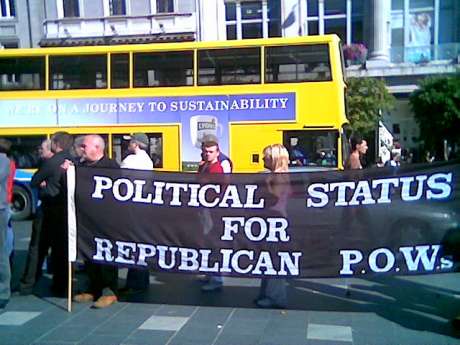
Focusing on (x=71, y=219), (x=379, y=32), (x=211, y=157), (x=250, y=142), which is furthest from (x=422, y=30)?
(x=71, y=219)

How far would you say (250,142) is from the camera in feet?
32.5

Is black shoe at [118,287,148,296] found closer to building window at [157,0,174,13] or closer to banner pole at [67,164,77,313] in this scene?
banner pole at [67,164,77,313]

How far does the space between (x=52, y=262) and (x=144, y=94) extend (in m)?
5.66

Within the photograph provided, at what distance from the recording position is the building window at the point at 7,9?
26.5 meters

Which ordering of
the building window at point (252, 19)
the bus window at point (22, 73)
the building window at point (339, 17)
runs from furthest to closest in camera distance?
the building window at point (252, 19) < the building window at point (339, 17) < the bus window at point (22, 73)

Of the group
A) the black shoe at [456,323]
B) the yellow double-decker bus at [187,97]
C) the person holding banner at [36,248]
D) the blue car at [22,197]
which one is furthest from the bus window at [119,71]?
the black shoe at [456,323]

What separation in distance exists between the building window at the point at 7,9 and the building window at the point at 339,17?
17903 mm

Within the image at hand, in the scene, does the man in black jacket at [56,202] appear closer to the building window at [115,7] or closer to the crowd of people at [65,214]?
the crowd of people at [65,214]

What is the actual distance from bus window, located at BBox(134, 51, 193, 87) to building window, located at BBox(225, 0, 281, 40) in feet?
58.0

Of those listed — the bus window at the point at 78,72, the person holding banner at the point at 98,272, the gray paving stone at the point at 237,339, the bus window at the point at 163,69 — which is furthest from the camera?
the bus window at the point at 78,72

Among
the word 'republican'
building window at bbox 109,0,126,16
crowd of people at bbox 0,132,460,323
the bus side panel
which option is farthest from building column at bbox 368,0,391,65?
the word 'republican'

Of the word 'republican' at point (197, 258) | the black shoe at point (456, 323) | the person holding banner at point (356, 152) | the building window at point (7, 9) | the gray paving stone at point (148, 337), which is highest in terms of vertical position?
the building window at point (7, 9)

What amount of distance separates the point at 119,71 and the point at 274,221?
23.9 ft

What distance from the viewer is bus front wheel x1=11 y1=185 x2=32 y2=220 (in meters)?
10.8
